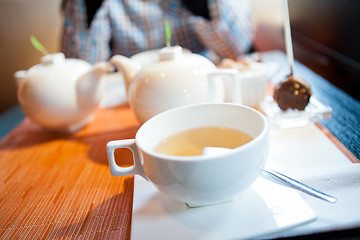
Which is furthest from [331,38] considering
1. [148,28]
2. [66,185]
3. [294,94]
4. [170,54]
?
[148,28]

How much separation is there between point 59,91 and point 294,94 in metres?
0.51

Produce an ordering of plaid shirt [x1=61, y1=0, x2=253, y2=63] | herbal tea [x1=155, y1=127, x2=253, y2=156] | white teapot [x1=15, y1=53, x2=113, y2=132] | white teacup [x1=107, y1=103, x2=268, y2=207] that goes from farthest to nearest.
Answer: plaid shirt [x1=61, y1=0, x2=253, y2=63] < white teapot [x1=15, y1=53, x2=113, y2=132] < herbal tea [x1=155, y1=127, x2=253, y2=156] < white teacup [x1=107, y1=103, x2=268, y2=207]

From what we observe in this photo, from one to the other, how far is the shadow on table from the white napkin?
198 mm

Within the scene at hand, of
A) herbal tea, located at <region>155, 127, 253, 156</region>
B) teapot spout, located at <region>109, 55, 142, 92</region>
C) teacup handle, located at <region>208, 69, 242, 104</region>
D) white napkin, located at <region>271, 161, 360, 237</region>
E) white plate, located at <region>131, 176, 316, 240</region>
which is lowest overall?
white napkin, located at <region>271, 161, 360, 237</region>

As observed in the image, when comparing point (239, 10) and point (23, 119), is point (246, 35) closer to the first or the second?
point (239, 10)

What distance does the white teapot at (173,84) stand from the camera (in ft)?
1.85

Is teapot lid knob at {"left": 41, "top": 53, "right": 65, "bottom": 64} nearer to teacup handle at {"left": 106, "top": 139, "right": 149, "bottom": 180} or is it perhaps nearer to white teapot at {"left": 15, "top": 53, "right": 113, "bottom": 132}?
white teapot at {"left": 15, "top": 53, "right": 113, "bottom": 132}

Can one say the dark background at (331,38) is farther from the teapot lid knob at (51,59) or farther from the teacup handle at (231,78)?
the teapot lid knob at (51,59)

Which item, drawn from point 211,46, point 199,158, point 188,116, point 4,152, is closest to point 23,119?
point 4,152

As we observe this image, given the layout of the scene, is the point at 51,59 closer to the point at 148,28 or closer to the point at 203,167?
the point at 203,167

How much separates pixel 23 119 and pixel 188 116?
0.63 metres

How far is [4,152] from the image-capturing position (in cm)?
67

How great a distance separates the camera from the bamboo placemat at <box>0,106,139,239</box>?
40cm

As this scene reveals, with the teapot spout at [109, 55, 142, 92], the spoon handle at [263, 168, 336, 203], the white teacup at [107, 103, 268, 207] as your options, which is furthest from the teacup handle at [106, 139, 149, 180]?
the teapot spout at [109, 55, 142, 92]
